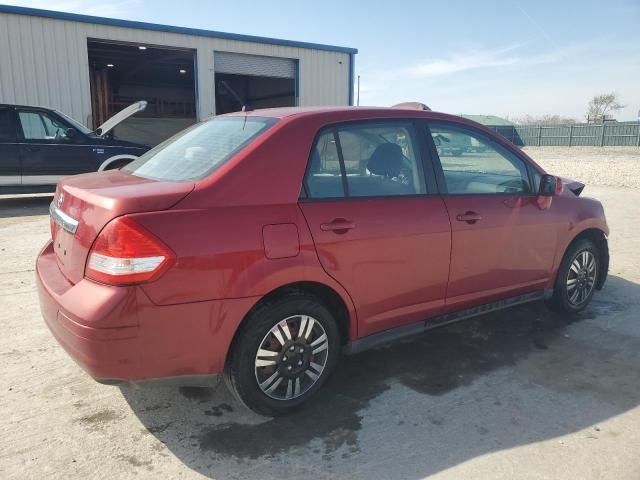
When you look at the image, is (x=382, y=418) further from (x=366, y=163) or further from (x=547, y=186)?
(x=547, y=186)

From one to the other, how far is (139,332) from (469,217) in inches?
88.4

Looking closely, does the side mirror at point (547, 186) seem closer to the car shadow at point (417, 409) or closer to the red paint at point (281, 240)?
the car shadow at point (417, 409)

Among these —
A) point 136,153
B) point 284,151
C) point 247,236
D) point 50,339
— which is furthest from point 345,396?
point 136,153

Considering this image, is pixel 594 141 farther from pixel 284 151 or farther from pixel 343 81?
pixel 284 151

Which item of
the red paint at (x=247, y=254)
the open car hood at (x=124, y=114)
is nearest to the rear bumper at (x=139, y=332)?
the red paint at (x=247, y=254)

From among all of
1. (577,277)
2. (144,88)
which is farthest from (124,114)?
(144,88)

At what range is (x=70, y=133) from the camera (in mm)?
10070

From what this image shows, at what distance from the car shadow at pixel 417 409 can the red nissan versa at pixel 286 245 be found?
27cm

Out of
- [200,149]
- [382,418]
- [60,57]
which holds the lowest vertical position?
[382,418]

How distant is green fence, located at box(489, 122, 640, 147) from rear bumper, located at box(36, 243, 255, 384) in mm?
43607

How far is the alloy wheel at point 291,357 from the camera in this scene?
9.16ft

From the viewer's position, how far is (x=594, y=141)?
4341 centimetres

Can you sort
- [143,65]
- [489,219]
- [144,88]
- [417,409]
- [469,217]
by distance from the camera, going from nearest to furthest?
[417,409] < [469,217] < [489,219] < [143,65] < [144,88]

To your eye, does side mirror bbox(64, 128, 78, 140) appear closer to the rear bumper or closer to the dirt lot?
the dirt lot
